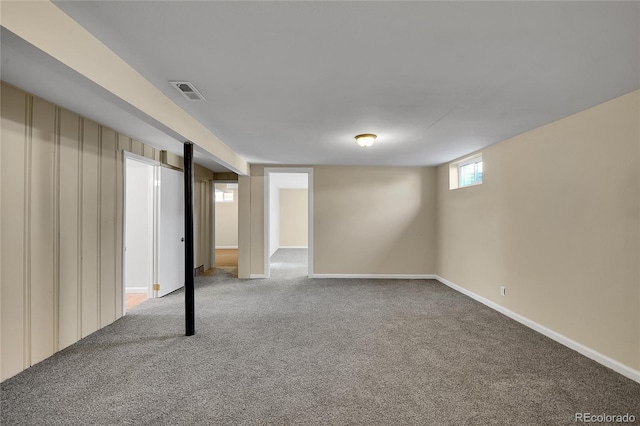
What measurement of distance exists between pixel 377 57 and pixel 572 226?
8.45ft

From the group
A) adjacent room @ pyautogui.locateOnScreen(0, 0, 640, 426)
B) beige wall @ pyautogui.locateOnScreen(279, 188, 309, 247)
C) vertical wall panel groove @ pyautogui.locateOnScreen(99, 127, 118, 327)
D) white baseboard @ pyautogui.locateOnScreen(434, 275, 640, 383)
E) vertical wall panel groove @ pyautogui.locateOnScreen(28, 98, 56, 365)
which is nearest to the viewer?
adjacent room @ pyautogui.locateOnScreen(0, 0, 640, 426)

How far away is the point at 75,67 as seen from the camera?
1.53 m

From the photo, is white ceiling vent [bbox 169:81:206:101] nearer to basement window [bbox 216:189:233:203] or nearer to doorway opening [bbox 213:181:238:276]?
doorway opening [bbox 213:181:238:276]

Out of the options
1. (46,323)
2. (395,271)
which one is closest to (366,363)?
(46,323)

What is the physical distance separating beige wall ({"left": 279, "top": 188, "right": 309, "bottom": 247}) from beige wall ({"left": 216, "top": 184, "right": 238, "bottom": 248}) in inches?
72.8

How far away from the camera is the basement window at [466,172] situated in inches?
179

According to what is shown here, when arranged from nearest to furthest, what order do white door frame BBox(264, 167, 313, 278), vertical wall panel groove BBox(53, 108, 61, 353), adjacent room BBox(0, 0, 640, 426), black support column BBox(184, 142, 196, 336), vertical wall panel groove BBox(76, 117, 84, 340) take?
1. adjacent room BBox(0, 0, 640, 426)
2. vertical wall panel groove BBox(53, 108, 61, 353)
3. vertical wall panel groove BBox(76, 117, 84, 340)
4. black support column BBox(184, 142, 196, 336)
5. white door frame BBox(264, 167, 313, 278)

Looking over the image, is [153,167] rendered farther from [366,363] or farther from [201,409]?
[366,363]

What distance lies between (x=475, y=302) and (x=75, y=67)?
5.02 metres

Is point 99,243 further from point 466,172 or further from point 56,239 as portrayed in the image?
point 466,172

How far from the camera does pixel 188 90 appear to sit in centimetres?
231

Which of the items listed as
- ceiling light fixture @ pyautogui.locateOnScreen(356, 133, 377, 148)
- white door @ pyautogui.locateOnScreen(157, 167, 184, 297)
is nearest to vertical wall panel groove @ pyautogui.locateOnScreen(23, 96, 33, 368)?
white door @ pyautogui.locateOnScreen(157, 167, 184, 297)

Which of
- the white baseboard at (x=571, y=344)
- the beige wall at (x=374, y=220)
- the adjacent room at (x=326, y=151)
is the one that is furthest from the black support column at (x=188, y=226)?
the white baseboard at (x=571, y=344)

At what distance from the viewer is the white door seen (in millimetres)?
4547
